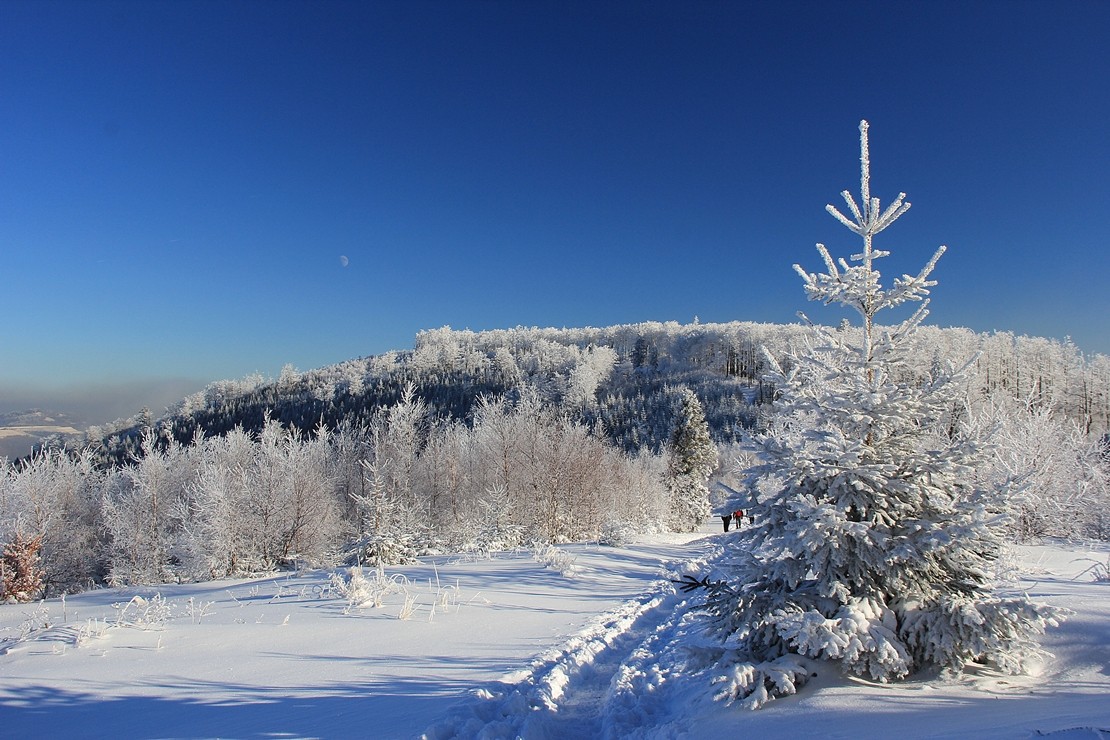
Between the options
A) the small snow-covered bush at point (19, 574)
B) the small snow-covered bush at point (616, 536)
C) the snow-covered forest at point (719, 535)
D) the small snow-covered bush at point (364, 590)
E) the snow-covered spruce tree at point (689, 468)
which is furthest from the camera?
the snow-covered spruce tree at point (689, 468)

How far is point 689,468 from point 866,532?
3727 cm

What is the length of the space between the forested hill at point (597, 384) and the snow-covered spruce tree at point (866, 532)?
6584 cm

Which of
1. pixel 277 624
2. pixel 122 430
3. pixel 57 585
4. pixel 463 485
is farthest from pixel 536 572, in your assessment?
pixel 122 430

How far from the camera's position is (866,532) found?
461 cm

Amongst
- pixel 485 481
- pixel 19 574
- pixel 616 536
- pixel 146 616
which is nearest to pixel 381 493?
pixel 616 536

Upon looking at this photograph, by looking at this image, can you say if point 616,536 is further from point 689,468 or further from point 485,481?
point 689,468

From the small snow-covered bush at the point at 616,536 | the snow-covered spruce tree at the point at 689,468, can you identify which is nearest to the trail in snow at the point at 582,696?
the small snow-covered bush at the point at 616,536

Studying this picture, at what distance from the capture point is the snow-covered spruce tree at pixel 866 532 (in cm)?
450

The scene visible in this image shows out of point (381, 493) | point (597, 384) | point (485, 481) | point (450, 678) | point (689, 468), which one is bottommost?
point (485, 481)

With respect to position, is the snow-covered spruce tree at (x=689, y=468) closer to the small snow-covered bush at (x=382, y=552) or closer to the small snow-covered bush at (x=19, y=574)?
the small snow-covered bush at (x=382, y=552)

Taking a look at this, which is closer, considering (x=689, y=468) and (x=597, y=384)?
(x=689, y=468)

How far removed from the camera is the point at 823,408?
17.4ft

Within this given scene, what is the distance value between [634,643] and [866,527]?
5675mm

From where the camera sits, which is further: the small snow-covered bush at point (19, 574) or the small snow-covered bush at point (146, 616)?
the small snow-covered bush at point (19, 574)
